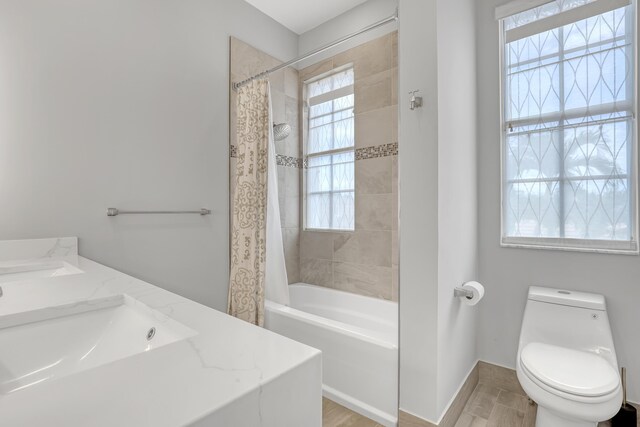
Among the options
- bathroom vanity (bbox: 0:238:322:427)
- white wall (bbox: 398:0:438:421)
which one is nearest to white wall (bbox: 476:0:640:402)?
white wall (bbox: 398:0:438:421)

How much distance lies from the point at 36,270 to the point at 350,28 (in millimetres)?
2722

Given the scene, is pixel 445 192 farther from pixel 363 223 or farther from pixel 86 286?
pixel 86 286

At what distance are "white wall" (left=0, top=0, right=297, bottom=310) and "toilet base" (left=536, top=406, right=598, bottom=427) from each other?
2.04m

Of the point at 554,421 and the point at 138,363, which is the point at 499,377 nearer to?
the point at 554,421

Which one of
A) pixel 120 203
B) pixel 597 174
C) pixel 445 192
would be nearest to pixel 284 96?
pixel 120 203

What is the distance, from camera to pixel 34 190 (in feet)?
5.11

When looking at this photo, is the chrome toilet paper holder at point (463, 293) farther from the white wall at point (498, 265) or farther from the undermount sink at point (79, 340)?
the undermount sink at point (79, 340)

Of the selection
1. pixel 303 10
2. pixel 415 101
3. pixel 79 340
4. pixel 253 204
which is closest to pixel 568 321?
pixel 415 101

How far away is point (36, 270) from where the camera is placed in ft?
4.35

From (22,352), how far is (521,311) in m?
2.39

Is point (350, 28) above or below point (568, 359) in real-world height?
above

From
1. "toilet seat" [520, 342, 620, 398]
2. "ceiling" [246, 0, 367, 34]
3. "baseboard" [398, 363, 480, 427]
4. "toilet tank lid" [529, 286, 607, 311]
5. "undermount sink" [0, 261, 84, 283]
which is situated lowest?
"baseboard" [398, 363, 480, 427]

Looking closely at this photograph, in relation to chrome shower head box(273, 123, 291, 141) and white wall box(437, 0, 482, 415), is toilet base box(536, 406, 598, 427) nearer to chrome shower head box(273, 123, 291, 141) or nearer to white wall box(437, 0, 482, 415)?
white wall box(437, 0, 482, 415)

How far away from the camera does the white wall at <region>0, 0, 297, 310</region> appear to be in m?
1.54
